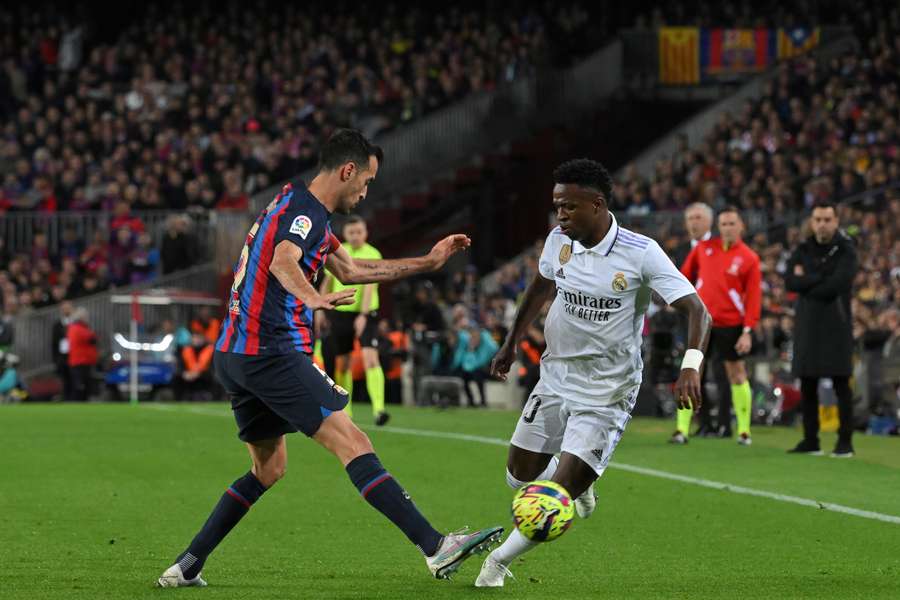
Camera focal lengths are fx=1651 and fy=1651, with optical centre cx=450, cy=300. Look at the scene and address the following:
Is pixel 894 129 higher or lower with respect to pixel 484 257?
higher

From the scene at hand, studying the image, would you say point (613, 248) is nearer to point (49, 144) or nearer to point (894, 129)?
point (894, 129)

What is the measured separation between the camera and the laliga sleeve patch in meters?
7.50

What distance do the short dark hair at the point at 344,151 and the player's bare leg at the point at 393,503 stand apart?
1172 millimetres

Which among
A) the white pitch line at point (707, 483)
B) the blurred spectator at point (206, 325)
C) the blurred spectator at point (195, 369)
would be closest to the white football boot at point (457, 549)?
the white pitch line at point (707, 483)

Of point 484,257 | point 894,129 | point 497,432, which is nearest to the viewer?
point 497,432

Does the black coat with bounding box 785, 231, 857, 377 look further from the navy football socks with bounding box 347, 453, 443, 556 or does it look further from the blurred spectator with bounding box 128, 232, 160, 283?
the blurred spectator with bounding box 128, 232, 160, 283

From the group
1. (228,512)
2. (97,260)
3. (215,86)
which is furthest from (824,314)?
(215,86)

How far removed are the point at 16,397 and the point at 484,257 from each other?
1215 centimetres

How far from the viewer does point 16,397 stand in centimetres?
2786

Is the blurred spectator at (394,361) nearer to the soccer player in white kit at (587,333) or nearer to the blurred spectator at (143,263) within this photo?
the blurred spectator at (143,263)

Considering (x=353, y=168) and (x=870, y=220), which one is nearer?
(x=353, y=168)

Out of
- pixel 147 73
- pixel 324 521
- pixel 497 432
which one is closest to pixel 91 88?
pixel 147 73

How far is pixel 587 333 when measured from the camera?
25.9 ft

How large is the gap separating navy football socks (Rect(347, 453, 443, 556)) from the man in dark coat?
26.6ft
